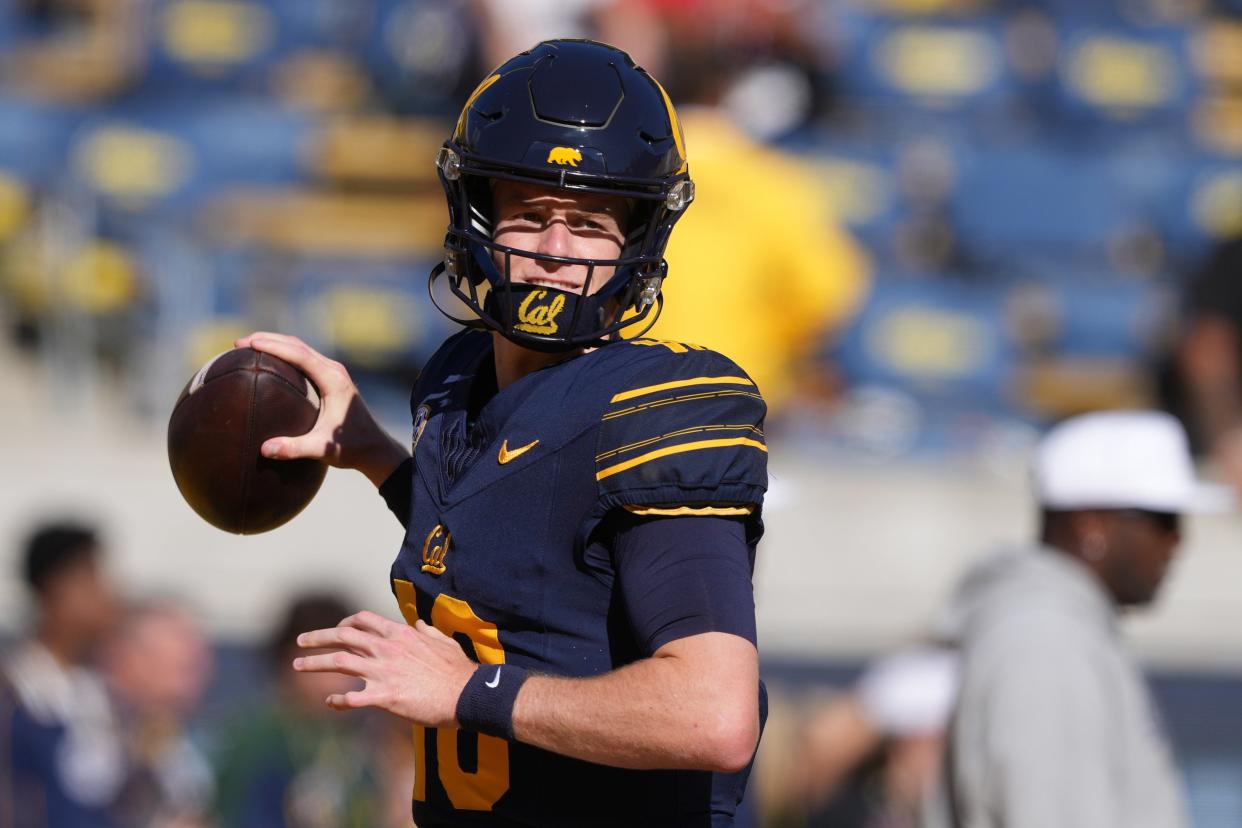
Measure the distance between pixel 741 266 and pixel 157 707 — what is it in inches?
97.2

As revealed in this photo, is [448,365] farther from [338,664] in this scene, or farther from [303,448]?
[338,664]

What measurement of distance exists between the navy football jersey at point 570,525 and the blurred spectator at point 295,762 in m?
3.04

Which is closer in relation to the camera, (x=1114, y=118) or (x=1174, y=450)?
(x=1174, y=450)

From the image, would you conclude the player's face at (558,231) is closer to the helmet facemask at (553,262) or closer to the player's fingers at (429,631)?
the helmet facemask at (553,262)

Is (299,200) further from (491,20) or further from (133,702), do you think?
(133,702)

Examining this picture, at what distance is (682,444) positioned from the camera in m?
1.85

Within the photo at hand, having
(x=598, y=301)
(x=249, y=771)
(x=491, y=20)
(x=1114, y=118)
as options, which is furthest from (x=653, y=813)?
(x=1114, y=118)

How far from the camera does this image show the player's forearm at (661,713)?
5.76ft

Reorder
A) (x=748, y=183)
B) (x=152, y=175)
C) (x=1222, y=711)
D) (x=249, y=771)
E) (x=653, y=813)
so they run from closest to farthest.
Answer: (x=653, y=813) < (x=748, y=183) < (x=249, y=771) < (x=1222, y=711) < (x=152, y=175)

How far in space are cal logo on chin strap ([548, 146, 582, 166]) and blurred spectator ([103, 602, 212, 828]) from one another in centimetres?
355

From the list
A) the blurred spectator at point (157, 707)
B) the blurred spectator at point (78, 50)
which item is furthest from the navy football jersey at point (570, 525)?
the blurred spectator at point (78, 50)

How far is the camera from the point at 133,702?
5242 millimetres

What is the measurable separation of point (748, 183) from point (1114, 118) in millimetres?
5729

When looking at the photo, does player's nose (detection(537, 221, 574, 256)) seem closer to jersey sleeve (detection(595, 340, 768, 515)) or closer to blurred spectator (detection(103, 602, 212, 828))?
jersey sleeve (detection(595, 340, 768, 515))
